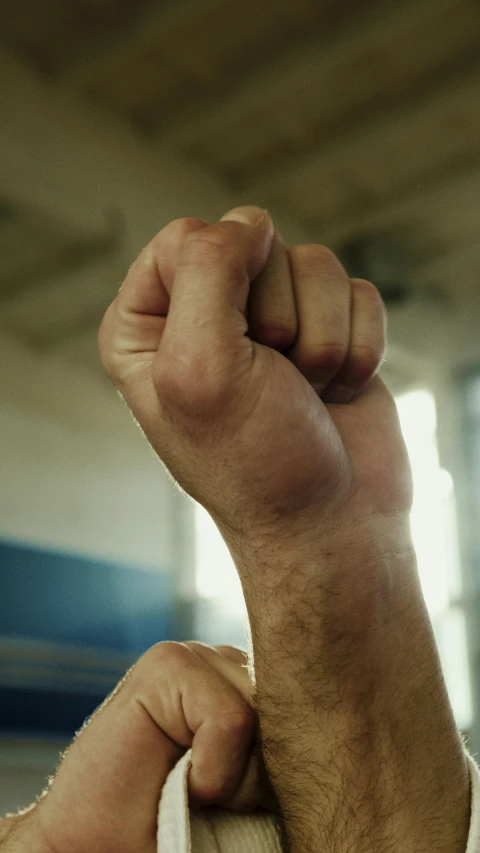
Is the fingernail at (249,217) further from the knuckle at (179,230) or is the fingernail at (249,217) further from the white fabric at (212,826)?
the white fabric at (212,826)

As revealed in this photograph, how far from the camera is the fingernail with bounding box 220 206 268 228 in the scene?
0.54 meters

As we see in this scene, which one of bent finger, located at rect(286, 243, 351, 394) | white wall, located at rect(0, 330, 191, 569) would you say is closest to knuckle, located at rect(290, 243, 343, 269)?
bent finger, located at rect(286, 243, 351, 394)

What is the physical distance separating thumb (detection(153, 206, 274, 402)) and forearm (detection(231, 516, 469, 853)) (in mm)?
124

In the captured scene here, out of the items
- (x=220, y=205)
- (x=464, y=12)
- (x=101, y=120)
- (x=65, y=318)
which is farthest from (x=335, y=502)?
(x=65, y=318)

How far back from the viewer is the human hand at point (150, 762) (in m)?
0.57

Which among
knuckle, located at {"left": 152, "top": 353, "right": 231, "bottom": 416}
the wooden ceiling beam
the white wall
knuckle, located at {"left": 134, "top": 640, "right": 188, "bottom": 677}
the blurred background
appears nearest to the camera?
knuckle, located at {"left": 152, "top": 353, "right": 231, "bottom": 416}

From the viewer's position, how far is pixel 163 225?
11.1 feet

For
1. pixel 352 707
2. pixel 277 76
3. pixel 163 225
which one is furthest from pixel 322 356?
pixel 163 225

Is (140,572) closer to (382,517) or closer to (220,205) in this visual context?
(220,205)

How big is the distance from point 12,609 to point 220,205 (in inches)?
66.1

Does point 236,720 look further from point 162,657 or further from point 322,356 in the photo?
point 322,356

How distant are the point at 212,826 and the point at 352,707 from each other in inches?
4.8

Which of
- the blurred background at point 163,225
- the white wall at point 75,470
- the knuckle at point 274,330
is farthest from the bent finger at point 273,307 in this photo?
the white wall at point 75,470

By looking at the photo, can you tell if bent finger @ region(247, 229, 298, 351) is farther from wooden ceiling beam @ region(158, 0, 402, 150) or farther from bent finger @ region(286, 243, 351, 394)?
wooden ceiling beam @ region(158, 0, 402, 150)
